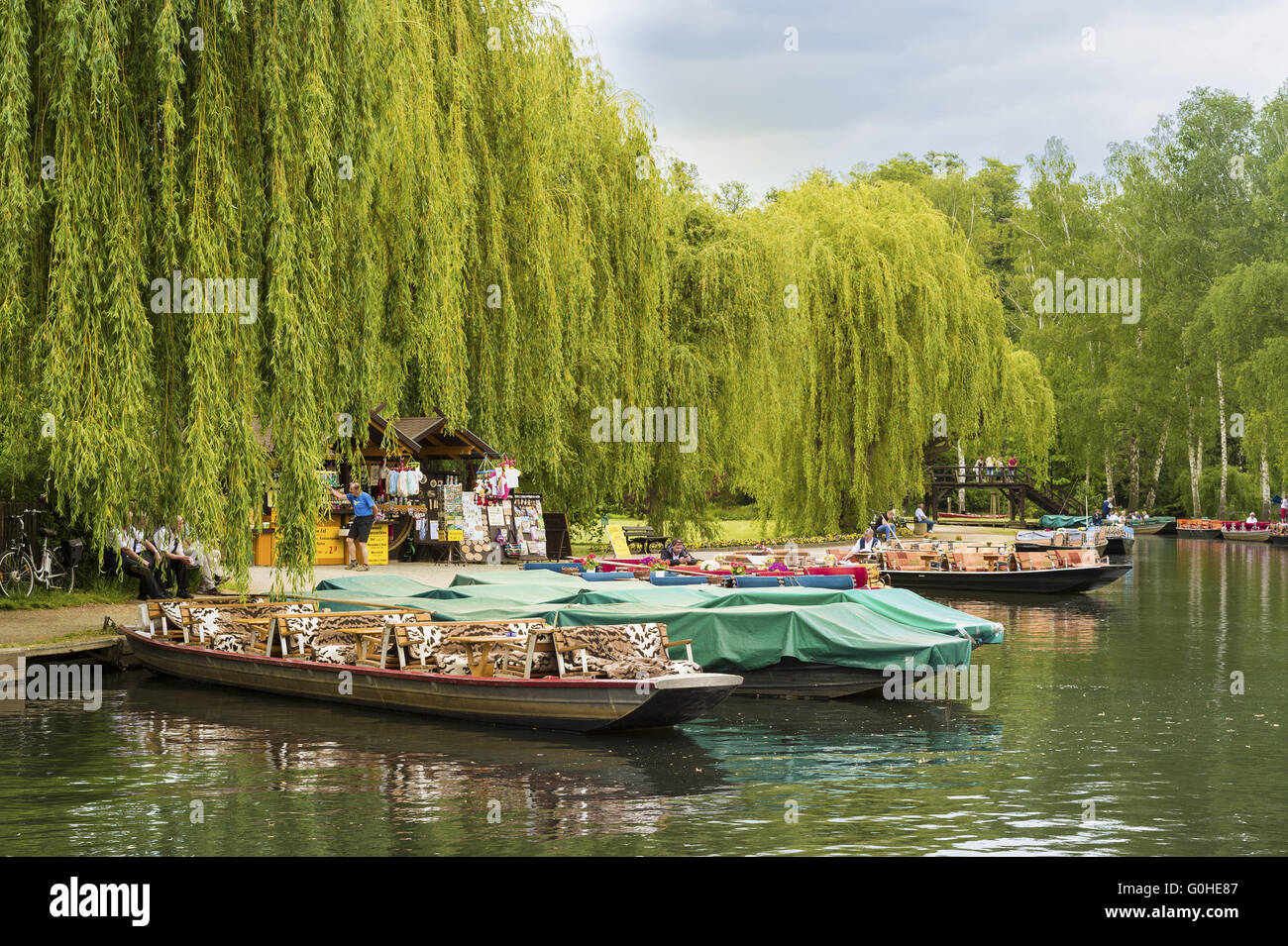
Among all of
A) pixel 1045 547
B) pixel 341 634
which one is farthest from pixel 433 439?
pixel 1045 547

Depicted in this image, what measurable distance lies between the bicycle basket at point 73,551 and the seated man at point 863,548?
577 inches

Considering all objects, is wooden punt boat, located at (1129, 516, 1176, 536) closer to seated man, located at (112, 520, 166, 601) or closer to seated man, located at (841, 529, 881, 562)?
seated man, located at (841, 529, 881, 562)

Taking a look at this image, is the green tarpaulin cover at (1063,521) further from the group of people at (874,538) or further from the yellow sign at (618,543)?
the yellow sign at (618,543)

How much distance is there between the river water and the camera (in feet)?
33.0

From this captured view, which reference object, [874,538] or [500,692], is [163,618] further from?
[874,538]

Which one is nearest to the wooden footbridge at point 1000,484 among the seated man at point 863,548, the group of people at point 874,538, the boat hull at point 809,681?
the group of people at point 874,538

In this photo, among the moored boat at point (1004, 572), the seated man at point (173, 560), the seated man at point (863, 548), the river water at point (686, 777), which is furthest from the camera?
the moored boat at point (1004, 572)

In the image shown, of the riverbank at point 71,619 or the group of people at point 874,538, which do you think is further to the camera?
the group of people at point 874,538

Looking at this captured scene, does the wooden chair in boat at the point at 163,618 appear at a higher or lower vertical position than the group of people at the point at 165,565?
lower

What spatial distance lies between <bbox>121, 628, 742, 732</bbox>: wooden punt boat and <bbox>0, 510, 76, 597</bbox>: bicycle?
18.3 ft

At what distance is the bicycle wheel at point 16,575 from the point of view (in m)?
20.8
